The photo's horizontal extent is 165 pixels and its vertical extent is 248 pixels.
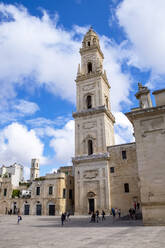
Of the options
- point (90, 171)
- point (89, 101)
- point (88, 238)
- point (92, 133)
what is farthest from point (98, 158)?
point (88, 238)

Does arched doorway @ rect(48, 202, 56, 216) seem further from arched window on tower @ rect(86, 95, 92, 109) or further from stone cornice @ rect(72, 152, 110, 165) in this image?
arched window on tower @ rect(86, 95, 92, 109)

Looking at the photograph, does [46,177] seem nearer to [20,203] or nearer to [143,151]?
[20,203]

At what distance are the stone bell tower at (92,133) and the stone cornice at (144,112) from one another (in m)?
16.7

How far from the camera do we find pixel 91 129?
3612cm

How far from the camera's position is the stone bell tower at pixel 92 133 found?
3250 cm

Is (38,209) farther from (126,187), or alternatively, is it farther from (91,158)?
(126,187)

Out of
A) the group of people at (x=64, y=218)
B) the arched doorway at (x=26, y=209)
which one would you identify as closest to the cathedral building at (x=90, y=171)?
the arched doorway at (x=26, y=209)

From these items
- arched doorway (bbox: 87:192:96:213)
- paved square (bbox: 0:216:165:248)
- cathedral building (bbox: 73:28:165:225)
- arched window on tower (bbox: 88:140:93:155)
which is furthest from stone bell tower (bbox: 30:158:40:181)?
paved square (bbox: 0:216:165:248)

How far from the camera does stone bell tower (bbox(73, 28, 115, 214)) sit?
32.5 meters

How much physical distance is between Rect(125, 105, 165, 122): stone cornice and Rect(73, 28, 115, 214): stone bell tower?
16.7 meters

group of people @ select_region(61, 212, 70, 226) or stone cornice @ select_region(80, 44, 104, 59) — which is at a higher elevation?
stone cornice @ select_region(80, 44, 104, 59)

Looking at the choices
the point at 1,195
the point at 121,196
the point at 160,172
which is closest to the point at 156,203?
the point at 160,172

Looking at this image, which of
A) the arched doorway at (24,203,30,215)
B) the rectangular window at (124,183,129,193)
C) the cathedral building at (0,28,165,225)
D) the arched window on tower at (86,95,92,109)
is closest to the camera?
the rectangular window at (124,183,129,193)

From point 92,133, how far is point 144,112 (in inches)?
765
